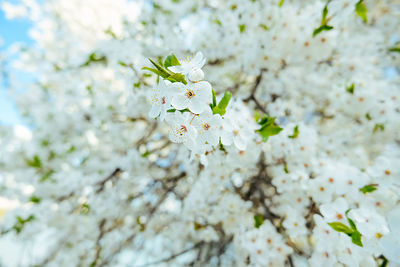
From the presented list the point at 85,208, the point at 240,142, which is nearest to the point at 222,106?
the point at 240,142

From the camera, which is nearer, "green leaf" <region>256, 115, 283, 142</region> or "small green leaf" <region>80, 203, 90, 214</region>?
"green leaf" <region>256, 115, 283, 142</region>

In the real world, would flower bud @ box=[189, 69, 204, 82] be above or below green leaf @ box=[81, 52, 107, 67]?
below

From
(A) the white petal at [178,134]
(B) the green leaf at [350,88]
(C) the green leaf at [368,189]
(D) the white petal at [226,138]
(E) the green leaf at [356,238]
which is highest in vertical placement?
(B) the green leaf at [350,88]

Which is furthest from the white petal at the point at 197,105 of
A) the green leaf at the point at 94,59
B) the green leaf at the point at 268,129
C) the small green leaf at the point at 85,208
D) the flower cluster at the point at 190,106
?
the small green leaf at the point at 85,208

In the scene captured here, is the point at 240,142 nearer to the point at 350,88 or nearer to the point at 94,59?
the point at 350,88

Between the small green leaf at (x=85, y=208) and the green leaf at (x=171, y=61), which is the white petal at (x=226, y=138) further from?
the small green leaf at (x=85, y=208)

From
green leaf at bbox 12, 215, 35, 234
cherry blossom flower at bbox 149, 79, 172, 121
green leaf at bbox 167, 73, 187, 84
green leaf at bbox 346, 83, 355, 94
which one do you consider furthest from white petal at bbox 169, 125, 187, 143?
green leaf at bbox 12, 215, 35, 234

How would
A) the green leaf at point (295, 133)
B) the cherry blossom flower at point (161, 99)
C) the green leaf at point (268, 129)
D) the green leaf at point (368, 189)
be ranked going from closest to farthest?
1. the cherry blossom flower at point (161, 99)
2. the green leaf at point (268, 129)
3. the green leaf at point (368, 189)
4. the green leaf at point (295, 133)

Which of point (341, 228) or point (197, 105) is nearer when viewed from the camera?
point (197, 105)

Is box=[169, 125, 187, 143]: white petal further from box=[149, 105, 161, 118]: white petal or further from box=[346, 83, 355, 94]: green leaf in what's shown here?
box=[346, 83, 355, 94]: green leaf
